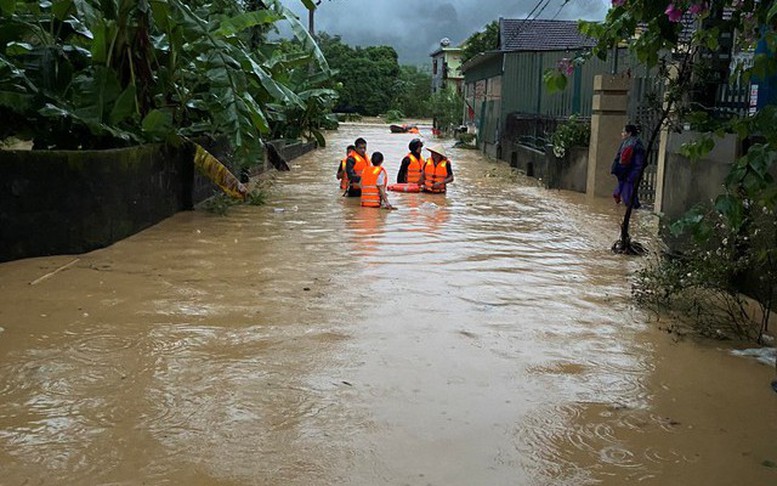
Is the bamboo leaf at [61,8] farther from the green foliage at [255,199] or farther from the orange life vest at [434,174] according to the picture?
the orange life vest at [434,174]

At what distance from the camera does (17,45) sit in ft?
29.2

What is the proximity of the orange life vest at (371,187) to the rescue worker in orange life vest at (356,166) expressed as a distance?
652 millimetres

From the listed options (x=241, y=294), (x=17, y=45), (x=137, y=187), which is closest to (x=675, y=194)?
(x=241, y=294)

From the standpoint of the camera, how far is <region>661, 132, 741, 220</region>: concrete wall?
7625 millimetres

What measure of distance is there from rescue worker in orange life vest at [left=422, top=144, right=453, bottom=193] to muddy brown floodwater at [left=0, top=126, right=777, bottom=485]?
20.8ft

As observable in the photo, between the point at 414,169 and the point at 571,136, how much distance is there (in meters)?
3.71

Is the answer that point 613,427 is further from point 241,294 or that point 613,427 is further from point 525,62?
point 525,62

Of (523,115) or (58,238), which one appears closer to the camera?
(58,238)

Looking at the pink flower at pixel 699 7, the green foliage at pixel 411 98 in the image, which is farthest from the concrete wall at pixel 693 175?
the green foliage at pixel 411 98

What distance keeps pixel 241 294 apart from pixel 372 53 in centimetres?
7452

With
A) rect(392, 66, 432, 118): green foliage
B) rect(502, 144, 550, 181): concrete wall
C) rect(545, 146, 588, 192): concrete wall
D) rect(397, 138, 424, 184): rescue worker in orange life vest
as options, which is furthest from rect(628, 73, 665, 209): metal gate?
rect(392, 66, 432, 118): green foliage

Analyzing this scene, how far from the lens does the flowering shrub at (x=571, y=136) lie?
666 inches

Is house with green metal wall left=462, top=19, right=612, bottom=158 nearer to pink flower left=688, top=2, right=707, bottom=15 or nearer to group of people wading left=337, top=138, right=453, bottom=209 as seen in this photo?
group of people wading left=337, top=138, right=453, bottom=209

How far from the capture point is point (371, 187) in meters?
13.1
